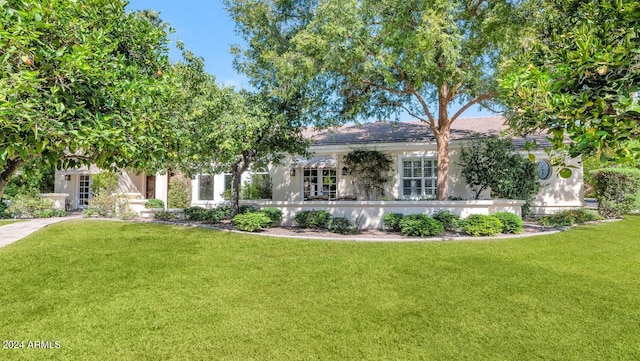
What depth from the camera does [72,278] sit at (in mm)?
9727

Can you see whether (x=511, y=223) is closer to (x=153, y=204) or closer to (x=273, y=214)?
(x=273, y=214)

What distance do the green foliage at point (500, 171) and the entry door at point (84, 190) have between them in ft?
99.5

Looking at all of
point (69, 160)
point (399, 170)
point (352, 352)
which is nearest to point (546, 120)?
point (352, 352)

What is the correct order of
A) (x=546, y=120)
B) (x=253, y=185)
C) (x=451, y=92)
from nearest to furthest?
(x=546, y=120) → (x=451, y=92) → (x=253, y=185)

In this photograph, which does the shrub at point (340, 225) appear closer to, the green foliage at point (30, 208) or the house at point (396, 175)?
the house at point (396, 175)

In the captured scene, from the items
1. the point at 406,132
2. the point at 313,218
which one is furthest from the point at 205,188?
the point at 406,132

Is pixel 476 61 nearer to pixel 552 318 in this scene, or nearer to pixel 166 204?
pixel 552 318

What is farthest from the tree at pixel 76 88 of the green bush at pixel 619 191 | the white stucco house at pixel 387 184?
the green bush at pixel 619 191

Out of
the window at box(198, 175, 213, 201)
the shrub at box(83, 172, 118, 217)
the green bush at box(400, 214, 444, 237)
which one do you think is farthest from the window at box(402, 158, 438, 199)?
the shrub at box(83, 172, 118, 217)

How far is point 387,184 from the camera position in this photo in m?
25.0

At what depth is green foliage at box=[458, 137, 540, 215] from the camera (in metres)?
20.9

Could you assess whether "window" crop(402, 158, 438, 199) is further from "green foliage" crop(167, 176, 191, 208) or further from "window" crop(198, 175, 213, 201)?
"green foliage" crop(167, 176, 191, 208)

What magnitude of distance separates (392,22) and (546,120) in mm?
13072

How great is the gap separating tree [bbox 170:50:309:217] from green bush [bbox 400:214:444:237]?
7.27m
